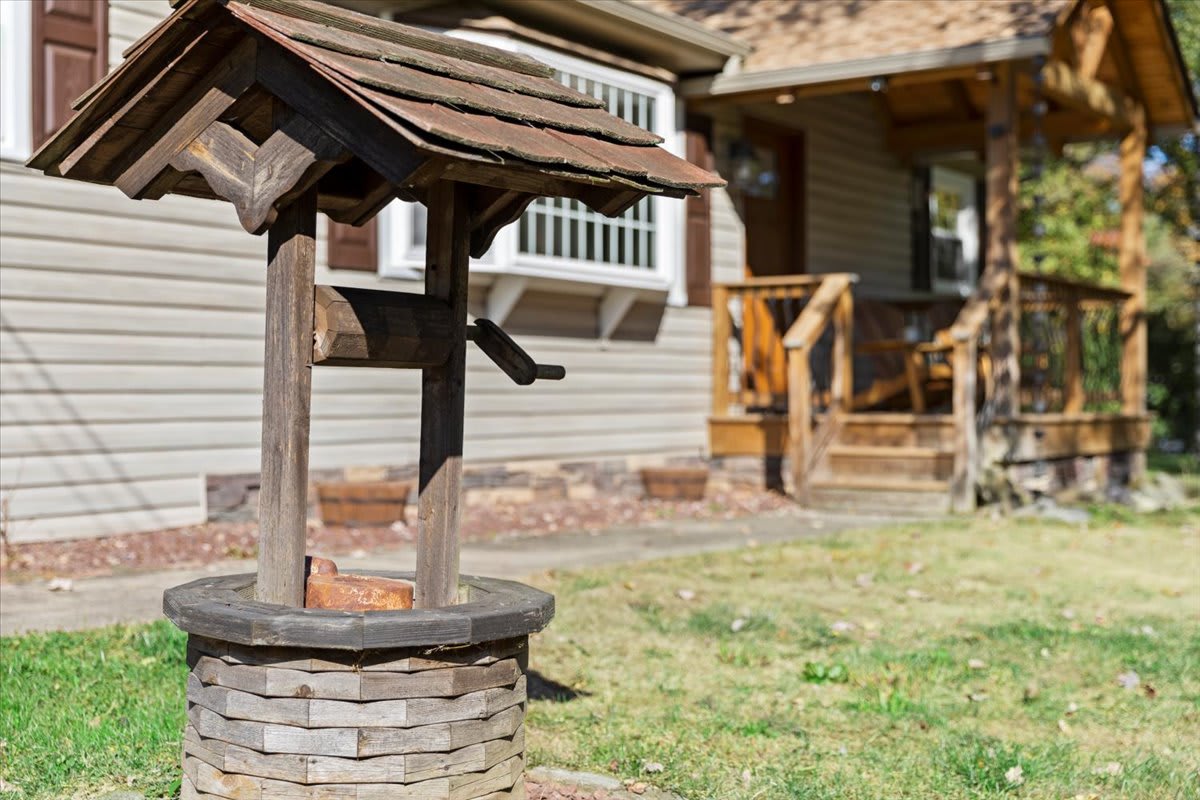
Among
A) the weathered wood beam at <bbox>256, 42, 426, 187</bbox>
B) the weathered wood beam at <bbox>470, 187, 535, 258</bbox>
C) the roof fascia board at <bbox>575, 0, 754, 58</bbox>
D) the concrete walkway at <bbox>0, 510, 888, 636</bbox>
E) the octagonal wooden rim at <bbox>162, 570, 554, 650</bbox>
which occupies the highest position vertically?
the roof fascia board at <bbox>575, 0, 754, 58</bbox>

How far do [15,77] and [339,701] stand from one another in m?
5.46

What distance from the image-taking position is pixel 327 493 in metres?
8.73

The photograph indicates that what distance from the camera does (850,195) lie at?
47.4ft

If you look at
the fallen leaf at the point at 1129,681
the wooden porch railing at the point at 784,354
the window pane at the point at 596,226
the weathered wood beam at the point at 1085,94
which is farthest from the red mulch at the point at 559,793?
the weathered wood beam at the point at 1085,94

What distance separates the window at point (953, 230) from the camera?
16062mm

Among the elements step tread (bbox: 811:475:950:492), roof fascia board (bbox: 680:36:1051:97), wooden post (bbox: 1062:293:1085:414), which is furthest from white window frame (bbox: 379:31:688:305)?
wooden post (bbox: 1062:293:1085:414)

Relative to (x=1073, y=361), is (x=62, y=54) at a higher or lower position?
higher

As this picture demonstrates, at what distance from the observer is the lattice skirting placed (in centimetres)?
317

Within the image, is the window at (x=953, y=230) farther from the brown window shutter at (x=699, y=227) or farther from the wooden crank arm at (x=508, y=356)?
the wooden crank arm at (x=508, y=356)

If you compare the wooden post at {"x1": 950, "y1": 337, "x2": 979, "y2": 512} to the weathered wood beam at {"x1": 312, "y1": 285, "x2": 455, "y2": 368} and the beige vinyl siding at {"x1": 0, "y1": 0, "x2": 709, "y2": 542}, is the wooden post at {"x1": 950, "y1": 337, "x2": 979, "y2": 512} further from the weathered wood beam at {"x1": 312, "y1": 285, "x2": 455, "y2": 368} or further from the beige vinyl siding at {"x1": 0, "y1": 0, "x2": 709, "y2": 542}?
the weathered wood beam at {"x1": 312, "y1": 285, "x2": 455, "y2": 368}

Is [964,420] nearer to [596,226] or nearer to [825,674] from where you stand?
[596,226]

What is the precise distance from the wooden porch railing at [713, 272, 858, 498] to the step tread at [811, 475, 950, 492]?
18 cm

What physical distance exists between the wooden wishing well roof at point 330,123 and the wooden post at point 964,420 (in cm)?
700

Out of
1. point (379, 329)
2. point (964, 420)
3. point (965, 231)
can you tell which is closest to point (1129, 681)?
point (379, 329)
